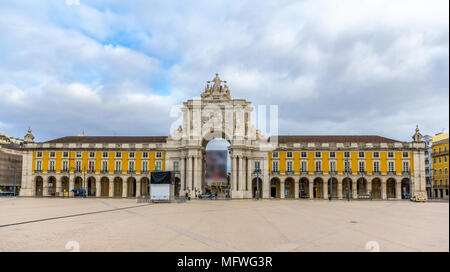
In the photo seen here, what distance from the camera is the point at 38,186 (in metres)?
Result: 85.4

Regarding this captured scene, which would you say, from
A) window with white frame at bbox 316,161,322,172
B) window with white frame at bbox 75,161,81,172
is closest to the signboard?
window with white frame at bbox 316,161,322,172

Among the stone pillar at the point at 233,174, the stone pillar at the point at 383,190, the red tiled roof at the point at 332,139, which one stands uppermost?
the red tiled roof at the point at 332,139

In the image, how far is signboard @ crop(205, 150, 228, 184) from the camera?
75375mm

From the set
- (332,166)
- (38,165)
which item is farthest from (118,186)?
(332,166)

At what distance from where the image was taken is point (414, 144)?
77.9 metres

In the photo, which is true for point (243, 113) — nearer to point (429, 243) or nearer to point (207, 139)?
point (207, 139)

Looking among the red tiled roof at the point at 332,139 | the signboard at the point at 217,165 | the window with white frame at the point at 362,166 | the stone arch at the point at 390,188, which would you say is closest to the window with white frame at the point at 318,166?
the red tiled roof at the point at 332,139

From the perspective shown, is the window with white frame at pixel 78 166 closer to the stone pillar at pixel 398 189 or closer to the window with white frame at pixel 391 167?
the window with white frame at pixel 391 167

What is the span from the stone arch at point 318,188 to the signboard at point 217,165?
19.9m

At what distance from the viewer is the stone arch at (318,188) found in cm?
8019

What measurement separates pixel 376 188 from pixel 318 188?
1183cm
